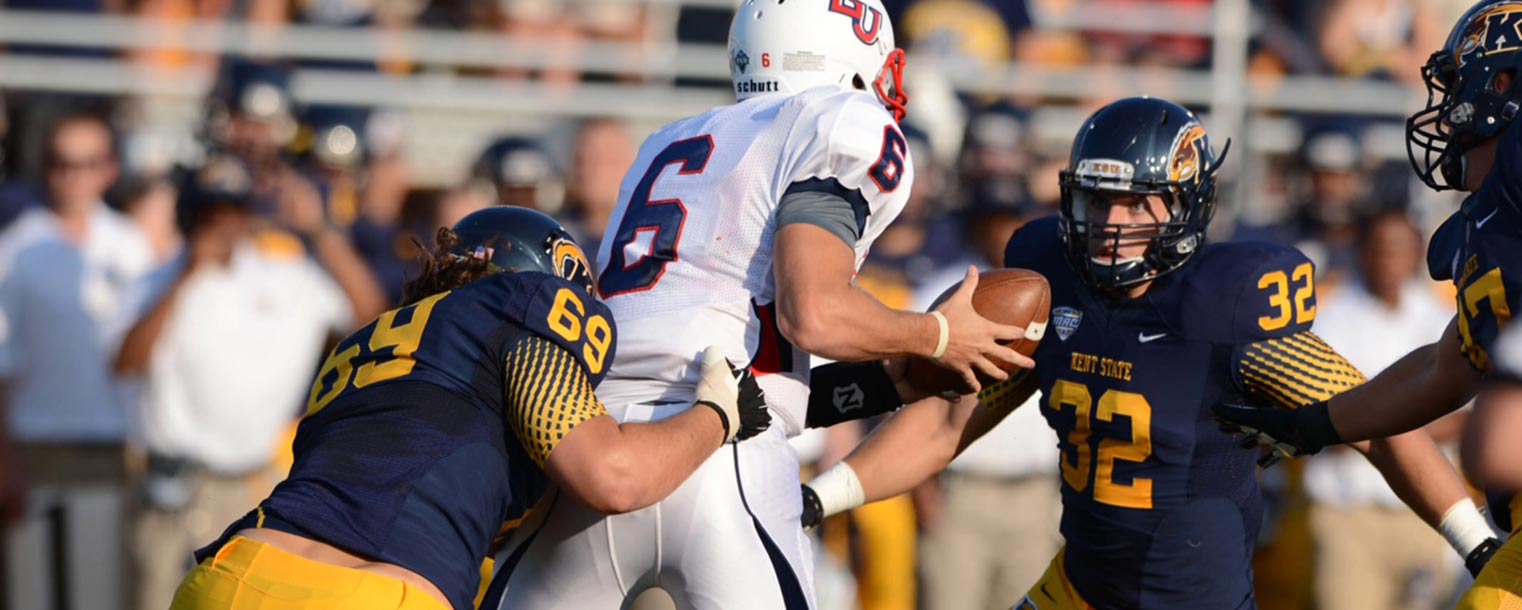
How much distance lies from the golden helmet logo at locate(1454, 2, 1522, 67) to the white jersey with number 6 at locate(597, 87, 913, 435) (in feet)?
3.89

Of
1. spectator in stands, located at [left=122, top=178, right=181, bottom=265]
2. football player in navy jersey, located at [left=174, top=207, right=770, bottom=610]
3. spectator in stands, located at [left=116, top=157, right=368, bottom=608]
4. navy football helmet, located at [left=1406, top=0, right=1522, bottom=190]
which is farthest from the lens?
spectator in stands, located at [left=122, top=178, right=181, bottom=265]

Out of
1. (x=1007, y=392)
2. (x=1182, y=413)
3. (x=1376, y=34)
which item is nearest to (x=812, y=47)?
(x=1007, y=392)

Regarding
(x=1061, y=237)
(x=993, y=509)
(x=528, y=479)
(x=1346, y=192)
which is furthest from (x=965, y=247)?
(x=528, y=479)

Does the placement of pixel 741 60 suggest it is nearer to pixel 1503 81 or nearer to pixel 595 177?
pixel 1503 81

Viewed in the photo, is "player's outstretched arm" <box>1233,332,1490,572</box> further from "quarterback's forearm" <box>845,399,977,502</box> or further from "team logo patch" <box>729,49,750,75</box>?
"team logo patch" <box>729,49,750,75</box>

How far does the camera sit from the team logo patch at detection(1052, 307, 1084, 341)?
4.39 meters

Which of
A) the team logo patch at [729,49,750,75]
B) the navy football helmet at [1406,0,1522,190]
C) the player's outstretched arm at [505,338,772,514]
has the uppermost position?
the navy football helmet at [1406,0,1522,190]

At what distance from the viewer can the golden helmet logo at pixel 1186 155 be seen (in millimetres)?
4414

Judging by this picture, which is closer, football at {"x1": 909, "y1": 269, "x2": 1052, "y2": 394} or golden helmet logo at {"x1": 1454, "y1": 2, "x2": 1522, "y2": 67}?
golden helmet logo at {"x1": 1454, "y1": 2, "x2": 1522, "y2": 67}

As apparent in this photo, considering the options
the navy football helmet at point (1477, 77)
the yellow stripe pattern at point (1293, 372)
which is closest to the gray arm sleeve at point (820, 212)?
the yellow stripe pattern at point (1293, 372)

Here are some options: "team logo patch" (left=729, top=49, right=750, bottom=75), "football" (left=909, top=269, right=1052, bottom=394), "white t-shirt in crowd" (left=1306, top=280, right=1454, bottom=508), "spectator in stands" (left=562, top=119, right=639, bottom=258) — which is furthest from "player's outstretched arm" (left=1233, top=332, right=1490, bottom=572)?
"spectator in stands" (left=562, top=119, right=639, bottom=258)

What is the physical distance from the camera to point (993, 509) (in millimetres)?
7320

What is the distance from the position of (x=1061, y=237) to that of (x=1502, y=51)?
3.72 ft

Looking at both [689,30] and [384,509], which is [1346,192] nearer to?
[689,30]
